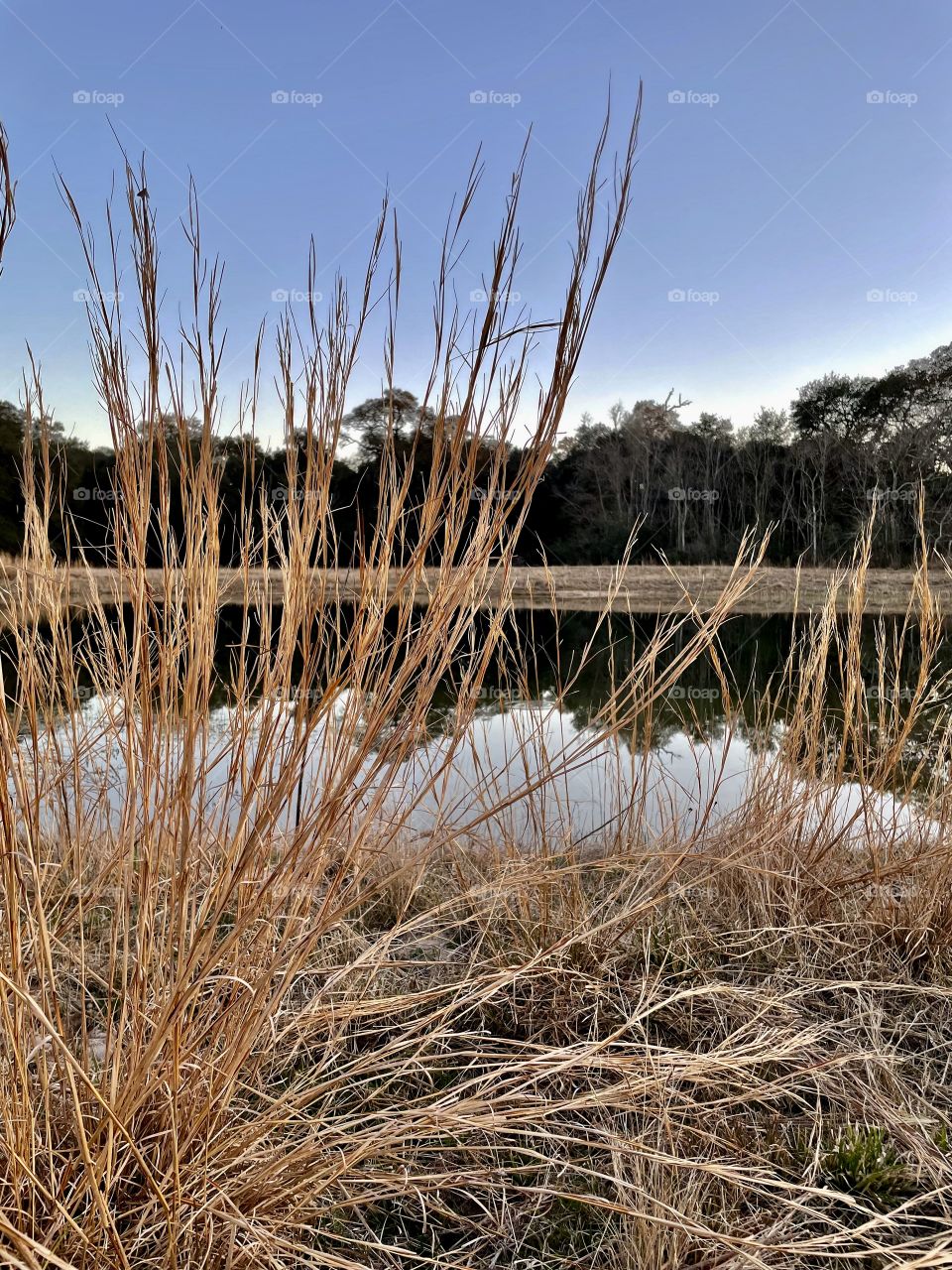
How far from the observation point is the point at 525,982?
1798 mm

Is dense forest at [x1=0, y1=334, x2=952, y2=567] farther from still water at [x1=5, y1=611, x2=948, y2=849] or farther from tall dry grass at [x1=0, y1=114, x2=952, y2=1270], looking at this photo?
tall dry grass at [x1=0, y1=114, x2=952, y2=1270]

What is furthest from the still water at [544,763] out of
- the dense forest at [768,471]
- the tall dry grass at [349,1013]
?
the dense forest at [768,471]

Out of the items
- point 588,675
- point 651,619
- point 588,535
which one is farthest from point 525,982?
point 588,535

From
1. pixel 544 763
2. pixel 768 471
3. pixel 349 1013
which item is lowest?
pixel 349 1013

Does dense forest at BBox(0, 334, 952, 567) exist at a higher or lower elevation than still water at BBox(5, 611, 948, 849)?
higher

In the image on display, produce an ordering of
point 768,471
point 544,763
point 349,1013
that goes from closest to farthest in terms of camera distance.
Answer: point 349,1013 → point 544,763 → point 768,471

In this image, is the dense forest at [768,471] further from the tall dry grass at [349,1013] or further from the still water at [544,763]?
the tall dry grass at [349,1013]

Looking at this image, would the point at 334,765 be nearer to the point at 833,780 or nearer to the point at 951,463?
the point at 833,780

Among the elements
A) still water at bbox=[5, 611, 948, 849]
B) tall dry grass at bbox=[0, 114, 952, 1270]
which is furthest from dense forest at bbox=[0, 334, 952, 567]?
tall dry grass at bbox=[0, 114, 952, 1270]

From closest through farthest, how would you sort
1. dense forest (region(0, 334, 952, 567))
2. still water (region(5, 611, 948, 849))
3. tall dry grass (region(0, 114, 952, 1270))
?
tall dry grass (region(0, 114, 952, 1270)) → still water (region(5, 611, 948, 849)) → dense forest (region(0, 334, 952, 567))

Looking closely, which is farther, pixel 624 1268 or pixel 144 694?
pixel 624 1268

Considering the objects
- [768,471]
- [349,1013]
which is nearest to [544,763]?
[349,1013]

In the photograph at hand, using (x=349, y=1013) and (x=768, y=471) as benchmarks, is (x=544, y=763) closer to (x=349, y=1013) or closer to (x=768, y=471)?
(x=349, y=1013)

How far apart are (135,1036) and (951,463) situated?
26.9 metres
